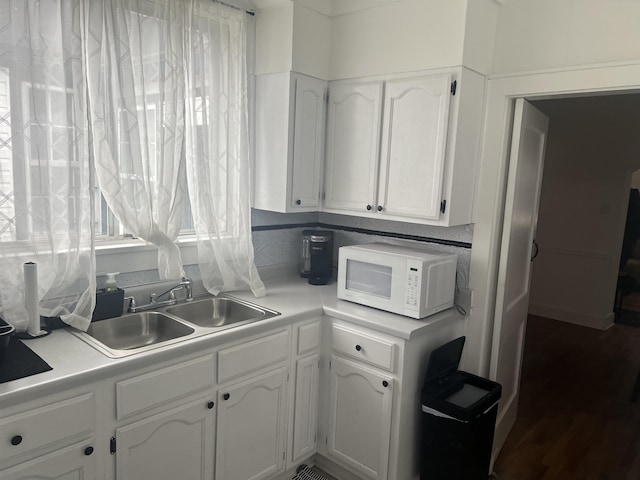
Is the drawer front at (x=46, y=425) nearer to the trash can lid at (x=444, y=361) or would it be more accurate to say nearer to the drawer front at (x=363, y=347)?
the drawer front at (x=363, y=347)

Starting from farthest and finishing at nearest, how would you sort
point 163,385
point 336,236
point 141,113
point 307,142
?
point 336,236, point 307,142, point 141,113, point 163,385

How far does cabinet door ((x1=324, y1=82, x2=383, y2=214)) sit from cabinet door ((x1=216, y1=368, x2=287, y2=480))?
1.02m

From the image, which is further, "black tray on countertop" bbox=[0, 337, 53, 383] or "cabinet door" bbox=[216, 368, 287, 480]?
"cabinet door" bbox=[216, 368, 287, 480]

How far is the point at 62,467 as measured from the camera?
61.4 inches

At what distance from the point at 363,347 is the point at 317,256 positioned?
775mm

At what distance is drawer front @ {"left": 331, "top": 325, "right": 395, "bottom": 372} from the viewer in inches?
87.4

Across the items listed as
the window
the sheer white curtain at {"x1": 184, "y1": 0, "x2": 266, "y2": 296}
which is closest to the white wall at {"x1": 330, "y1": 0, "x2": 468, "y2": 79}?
the sheer white curtain at {"x1": 184, "y1": 0, "x2": 266, "y2": 296}

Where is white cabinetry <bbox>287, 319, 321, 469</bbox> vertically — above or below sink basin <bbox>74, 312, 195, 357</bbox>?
below

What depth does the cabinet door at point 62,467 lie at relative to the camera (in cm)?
147

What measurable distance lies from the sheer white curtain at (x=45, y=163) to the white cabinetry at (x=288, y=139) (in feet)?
3.18

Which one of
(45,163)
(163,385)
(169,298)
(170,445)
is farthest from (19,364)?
(169,298)

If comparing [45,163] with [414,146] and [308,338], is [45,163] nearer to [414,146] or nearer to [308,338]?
[308,338]

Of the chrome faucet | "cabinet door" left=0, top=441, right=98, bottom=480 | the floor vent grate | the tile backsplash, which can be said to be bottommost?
the floor vent grate

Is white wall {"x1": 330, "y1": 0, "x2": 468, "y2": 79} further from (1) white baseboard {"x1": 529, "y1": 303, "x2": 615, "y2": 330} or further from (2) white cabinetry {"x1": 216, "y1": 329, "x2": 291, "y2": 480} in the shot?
(1) white baseboard {"x1": 529, "y1": 303, "x2": 615, "y2": 330}
